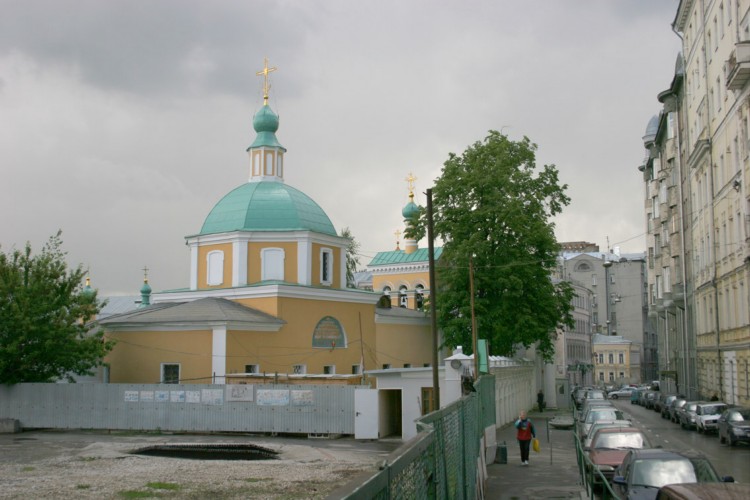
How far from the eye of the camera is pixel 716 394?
3838 centimetres

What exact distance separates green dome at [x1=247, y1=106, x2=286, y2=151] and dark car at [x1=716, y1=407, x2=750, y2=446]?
90.7 ft

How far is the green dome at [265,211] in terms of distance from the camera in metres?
42.9

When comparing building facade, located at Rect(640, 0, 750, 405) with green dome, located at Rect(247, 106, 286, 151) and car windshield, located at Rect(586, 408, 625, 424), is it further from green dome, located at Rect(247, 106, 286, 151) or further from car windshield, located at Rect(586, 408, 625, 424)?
green dome, located at Rect(247, 106, 286, 151)

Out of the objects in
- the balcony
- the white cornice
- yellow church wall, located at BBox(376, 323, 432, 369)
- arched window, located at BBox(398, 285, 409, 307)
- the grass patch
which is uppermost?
the balcony

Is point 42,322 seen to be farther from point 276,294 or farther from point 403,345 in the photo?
point 403,345

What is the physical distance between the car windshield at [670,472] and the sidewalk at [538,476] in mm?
3117

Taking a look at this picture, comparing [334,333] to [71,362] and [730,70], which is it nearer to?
[71,362]

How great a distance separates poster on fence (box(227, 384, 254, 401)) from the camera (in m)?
31.3

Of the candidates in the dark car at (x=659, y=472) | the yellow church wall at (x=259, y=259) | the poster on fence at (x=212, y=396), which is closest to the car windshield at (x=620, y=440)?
the dark car at (x=659, y=472)

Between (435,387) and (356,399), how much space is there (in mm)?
7366

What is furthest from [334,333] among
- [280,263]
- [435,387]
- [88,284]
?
[88,284]

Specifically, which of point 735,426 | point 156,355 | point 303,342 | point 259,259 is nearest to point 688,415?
point 735,426

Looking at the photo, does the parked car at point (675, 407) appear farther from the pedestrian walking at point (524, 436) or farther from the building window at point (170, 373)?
the building window at point (170, 373)

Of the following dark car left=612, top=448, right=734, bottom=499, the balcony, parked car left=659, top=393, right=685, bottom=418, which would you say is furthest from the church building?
dark car left=612, top=448, right=734, bottom=499
